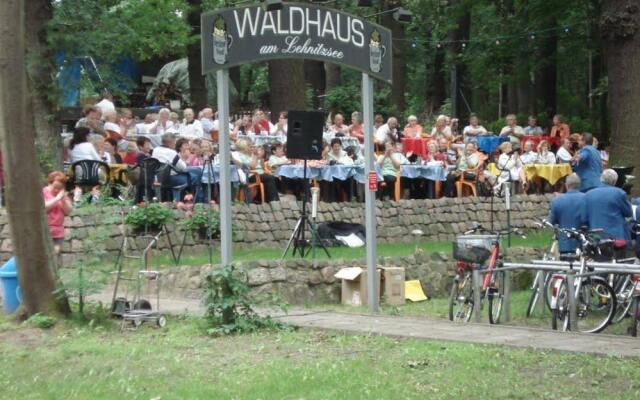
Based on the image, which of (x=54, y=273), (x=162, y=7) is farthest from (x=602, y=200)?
(x=162, y=7)

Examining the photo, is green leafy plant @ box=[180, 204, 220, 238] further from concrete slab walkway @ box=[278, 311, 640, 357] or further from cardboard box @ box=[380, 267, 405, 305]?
concrete slab walkway @ box=[278, 311, 640, 357]

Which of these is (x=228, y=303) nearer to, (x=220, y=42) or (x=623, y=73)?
(x=220, y=42)

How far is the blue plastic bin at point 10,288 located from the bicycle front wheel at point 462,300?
5359 mm

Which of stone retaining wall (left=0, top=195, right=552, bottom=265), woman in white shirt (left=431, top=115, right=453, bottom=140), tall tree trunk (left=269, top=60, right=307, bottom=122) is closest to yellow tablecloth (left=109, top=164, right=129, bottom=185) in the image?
stone retaining wall (left=0, top=195, right=552, bottom=265)

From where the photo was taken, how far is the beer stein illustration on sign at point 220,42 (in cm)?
1404

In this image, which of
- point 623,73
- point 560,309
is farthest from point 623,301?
point 623,73

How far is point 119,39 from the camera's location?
77.6 ft

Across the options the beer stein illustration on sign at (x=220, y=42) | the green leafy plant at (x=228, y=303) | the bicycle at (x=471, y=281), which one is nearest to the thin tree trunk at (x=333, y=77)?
the bicycle at (x=471, y=281)

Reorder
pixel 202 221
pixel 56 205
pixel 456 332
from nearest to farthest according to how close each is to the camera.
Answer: pixel 456 332, pixel 56 205, pixel 202 221

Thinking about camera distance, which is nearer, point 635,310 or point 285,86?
point 635,310

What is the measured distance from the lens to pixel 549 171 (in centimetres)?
2745

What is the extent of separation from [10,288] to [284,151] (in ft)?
29.6

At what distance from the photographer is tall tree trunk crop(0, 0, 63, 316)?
1365 centimetres

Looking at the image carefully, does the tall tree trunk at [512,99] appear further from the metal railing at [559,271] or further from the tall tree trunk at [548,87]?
the metal railing at [559,271]
